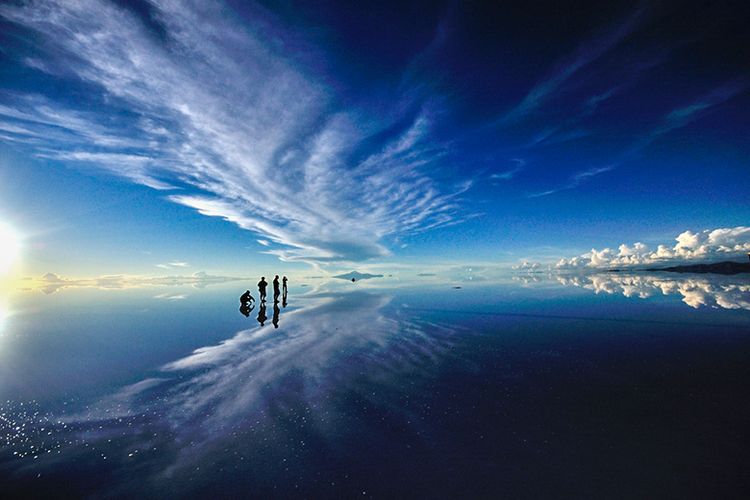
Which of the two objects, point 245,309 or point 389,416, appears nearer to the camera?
point 389,416

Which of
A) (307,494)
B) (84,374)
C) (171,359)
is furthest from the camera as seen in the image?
(171,359)

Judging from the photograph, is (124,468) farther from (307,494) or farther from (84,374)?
(84,374)

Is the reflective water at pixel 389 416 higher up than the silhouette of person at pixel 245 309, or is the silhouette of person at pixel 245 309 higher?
the silhouette of person at pixel 245 309

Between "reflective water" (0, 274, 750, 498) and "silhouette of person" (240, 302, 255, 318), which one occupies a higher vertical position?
"silhouette of person" (240, 302, 255, 318)

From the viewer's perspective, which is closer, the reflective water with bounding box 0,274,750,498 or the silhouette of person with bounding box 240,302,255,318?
the reflective water with bounding box 0,274,750,498

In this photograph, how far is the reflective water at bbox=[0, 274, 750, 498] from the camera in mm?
5996

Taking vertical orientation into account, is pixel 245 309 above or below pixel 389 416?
above

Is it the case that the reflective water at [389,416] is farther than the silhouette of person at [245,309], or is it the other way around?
the silhouette of person at [245,309]

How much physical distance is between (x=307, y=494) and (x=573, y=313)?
82.8ft

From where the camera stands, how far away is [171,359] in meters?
14.7

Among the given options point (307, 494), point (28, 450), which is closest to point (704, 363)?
point (307, 494)

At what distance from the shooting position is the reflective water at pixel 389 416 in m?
6.00

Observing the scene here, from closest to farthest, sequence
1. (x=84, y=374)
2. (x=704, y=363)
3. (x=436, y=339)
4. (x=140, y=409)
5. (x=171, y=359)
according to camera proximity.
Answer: (x=140, y=409), (x=704, y=363), (x=84, y=374), (x=171, y=359), (x=436, y=339)

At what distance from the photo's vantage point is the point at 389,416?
27.6 ft
